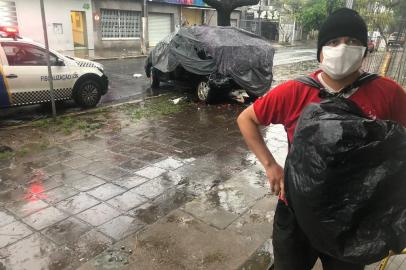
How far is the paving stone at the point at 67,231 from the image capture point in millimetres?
3760

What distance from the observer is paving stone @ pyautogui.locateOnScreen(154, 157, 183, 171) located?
5.68 meters

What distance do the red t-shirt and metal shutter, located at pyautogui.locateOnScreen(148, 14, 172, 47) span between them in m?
26.8

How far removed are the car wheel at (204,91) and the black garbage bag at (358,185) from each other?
26.8 ft

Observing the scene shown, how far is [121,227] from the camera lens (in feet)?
13.0

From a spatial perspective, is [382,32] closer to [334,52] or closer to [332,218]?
[334,52]

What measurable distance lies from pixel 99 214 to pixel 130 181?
963mm

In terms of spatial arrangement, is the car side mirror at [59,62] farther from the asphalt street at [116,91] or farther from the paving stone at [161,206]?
the paving stone at [161,206]

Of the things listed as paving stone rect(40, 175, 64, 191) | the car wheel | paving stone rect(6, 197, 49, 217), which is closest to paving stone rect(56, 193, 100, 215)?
paving stone rect(6, 197, 49, 217)

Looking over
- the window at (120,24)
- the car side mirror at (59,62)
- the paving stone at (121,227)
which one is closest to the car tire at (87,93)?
the car side mirror at (59,62)

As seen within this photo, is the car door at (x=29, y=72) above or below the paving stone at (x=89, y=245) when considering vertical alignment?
above

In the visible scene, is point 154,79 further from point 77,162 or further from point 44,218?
Result: point 44,218

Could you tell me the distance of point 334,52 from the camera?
6.50ft

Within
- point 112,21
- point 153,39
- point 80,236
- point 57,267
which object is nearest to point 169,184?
point 80,236

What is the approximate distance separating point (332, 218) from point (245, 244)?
Answer: 2.14m
